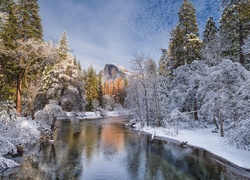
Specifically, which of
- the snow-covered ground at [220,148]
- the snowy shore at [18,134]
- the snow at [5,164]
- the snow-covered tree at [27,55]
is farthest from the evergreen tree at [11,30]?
the snow-covered ground at [220,148]

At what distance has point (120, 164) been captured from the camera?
1275cm

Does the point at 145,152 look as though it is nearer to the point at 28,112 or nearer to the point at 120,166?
the point at 120,166

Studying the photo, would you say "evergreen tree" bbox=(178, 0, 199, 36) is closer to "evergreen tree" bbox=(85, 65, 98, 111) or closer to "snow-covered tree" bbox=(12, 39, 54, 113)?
"snow-covered tree" bbox=(12, 39, 54, 113)

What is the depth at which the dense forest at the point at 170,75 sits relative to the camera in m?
16.4

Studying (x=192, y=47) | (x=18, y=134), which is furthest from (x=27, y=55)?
(x=192, y=47)

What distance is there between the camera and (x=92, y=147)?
1720 cm

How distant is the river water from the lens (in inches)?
413

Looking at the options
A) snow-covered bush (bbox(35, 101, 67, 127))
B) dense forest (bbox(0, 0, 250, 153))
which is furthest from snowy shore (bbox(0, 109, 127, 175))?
dense forest (bbox(0, 0, 250, 153))

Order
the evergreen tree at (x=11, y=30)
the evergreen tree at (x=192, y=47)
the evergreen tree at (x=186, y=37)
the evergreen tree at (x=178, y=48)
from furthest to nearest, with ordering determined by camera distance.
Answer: the evergreen tree at (x=178, y=48), the evergreen tree at (x=186, y=37), the evergreen tree at (x=192, y=47), the evergreen tree at (x=11, y=30)

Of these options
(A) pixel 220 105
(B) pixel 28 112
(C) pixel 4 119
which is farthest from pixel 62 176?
(B) pixel 28 112

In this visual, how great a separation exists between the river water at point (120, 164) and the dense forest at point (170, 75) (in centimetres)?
270

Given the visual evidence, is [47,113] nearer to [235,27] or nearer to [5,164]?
[5,164]

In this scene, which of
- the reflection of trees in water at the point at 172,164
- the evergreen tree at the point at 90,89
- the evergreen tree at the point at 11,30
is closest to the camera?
the reflection of trees in water at the point at 172,164

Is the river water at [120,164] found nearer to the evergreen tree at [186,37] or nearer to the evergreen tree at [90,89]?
the evergreen tree at [186,37]
